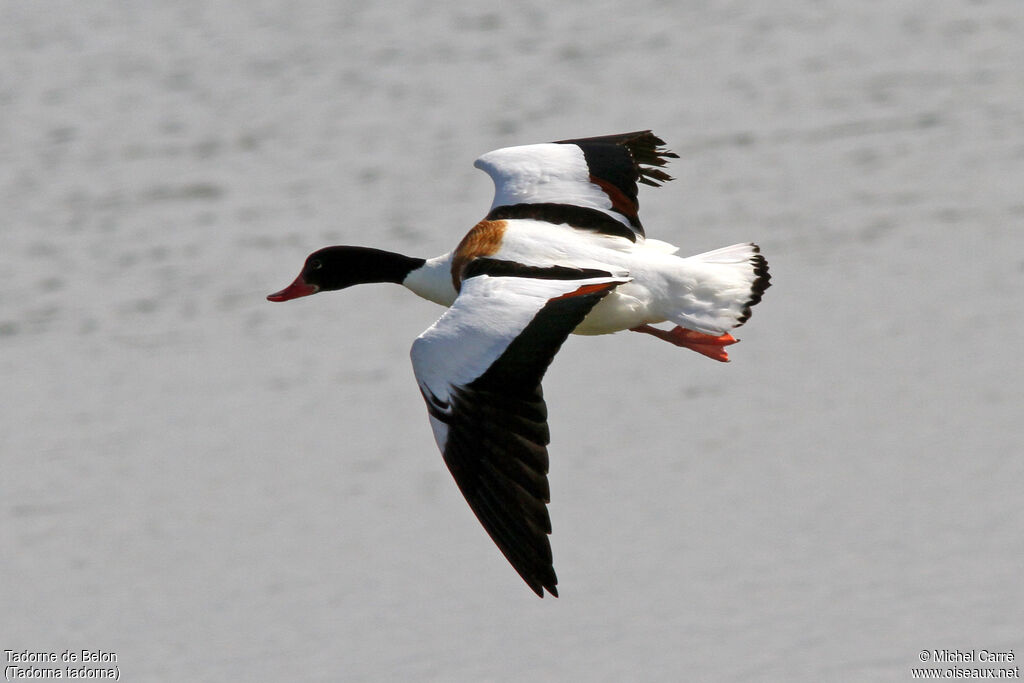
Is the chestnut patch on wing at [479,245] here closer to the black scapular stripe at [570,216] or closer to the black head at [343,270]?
the black scapular stripe at [570,216]

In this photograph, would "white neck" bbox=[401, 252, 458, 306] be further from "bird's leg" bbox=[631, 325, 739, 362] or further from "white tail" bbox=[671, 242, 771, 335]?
"white tail" bbox=[671, 242, 771, 335]

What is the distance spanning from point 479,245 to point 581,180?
0.86 metres

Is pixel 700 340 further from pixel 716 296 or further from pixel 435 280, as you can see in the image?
pixel 435 280

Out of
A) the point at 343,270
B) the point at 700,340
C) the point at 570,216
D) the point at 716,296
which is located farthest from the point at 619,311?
the point at 343,270

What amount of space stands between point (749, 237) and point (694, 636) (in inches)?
177

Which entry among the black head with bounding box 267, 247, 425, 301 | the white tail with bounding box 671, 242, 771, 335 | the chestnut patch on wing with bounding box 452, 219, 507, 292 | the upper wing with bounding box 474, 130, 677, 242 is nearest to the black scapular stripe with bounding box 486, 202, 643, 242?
the upper wing with bounding box 474, 130, 677, 242


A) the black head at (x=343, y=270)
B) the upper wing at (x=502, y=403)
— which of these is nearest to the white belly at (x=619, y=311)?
the upper wing at (x=502, y=403)

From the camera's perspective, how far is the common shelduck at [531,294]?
18.0 ft

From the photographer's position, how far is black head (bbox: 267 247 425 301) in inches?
298

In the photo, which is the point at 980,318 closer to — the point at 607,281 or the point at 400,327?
the point at 400,327

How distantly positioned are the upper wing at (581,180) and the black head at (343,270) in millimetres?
579

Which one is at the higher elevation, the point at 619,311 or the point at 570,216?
the point at 570,216

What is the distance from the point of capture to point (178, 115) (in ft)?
49.8

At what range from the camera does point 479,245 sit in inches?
266
